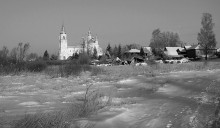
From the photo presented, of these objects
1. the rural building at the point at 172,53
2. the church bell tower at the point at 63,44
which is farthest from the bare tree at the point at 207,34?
the church bell tower at the point at 63,44

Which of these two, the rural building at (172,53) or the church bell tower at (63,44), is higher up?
the church bell tower at (63,44)

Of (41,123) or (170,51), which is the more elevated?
(170,51)

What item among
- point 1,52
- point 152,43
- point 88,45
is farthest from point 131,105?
point 88,45

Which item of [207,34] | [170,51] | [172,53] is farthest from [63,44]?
[207,34]

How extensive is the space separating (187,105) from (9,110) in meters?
5.05

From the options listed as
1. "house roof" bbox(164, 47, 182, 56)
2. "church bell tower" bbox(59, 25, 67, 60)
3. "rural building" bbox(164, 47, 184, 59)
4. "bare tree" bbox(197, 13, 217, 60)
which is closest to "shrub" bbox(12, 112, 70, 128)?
"bare tree" bbox(197, 13, 217, 60)

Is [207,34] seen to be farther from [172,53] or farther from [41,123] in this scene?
[41,123]

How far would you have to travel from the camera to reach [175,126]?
4898 millimetres

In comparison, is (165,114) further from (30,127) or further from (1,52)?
(1,52)

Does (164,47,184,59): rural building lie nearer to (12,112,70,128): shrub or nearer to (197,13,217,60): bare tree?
(197,13,217,60): bare tree

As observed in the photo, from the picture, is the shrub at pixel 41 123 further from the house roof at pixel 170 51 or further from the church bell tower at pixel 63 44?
the church bell tower at pixel 63 44

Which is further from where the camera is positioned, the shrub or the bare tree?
the bare tree

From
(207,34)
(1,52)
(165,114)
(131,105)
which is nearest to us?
(165,114)

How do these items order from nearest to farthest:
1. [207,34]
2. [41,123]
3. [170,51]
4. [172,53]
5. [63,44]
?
[41,123] → [207,34] → [172,53] → [170,51] → [63,44]
